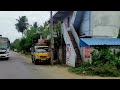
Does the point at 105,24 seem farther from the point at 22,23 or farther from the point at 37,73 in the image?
the point at 22,23

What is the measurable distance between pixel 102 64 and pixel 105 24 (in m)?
5.50

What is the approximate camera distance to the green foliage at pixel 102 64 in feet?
58.4

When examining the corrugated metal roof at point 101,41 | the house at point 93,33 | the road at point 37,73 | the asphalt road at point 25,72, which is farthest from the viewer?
the house at point 93,33

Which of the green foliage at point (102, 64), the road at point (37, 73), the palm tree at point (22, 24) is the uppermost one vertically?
the palm tree at point (22, 24)

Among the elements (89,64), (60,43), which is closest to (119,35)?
(89,64)

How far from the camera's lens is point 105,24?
2380cm

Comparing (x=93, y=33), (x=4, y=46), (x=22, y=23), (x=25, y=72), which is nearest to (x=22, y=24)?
(x=22, y=23)

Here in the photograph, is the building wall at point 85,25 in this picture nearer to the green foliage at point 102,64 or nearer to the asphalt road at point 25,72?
the green foliage at point 102,64

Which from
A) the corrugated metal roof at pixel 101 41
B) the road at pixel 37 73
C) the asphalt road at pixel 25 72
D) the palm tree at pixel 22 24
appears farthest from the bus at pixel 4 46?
the palm tree at pixel 22 24

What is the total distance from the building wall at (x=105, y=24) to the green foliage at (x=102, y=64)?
338 cm

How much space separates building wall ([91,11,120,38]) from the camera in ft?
77.6

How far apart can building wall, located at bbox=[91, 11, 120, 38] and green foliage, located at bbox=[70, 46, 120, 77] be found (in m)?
3.38
